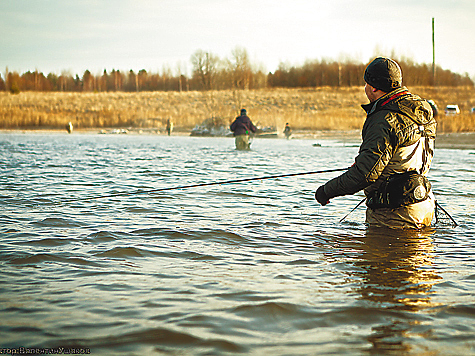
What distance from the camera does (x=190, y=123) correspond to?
43.2 metres

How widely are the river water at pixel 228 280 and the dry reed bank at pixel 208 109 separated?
24586mm

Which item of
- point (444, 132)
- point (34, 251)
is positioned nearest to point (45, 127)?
point (444, 132)

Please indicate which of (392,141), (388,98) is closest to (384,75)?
(388,98)

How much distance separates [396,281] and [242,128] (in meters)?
15.4

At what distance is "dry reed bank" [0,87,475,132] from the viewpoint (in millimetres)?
38188

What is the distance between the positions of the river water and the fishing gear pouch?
1.25 feet

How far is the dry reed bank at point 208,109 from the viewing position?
38188mm

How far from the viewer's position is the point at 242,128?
62.4 ft

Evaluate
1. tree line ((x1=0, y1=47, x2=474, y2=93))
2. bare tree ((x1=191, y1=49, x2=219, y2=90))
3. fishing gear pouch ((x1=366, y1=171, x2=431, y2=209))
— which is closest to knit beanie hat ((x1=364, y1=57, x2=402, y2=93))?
fishing gear pouch ((x1=366, y1=171, x2=431, y2=209))

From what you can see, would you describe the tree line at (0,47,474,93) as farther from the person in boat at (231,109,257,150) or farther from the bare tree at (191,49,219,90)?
the person in boat at (231,109,257,150)

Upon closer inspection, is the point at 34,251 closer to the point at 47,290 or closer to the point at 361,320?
the point at 47,290

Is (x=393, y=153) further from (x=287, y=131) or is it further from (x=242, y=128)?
(x=287, y=131)

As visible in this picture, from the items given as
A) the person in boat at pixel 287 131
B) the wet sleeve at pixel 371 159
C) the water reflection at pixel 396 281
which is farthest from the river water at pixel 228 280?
the person in boat at pixel 287 131

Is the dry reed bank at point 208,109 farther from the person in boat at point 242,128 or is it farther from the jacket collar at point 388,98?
the jacket collar at point 388,98
